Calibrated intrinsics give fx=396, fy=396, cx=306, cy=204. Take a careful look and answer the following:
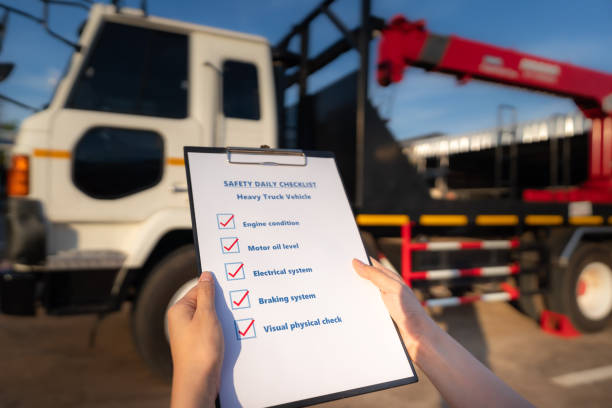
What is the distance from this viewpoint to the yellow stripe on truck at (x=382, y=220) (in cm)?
278

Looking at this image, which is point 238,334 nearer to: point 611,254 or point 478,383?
point 478,383

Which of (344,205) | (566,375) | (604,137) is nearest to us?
(344,205)

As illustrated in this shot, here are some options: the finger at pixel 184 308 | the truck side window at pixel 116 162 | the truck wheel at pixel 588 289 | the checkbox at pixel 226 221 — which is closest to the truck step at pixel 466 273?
the truck wheel at pixel 588 289

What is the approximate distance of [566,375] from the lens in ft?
9.75

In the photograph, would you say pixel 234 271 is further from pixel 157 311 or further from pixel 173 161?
pixel 173 161

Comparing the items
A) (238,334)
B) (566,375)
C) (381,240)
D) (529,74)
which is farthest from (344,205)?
(529,74)

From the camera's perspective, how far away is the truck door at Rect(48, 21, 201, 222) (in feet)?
7.94

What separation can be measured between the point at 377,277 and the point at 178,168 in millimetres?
1930

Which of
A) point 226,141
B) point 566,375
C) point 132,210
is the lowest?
point 566,375

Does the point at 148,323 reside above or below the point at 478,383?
below

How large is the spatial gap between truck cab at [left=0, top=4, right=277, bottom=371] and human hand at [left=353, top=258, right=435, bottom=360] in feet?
5.58

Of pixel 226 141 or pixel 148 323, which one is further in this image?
pixel 226 141

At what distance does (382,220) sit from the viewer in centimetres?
Answer: 286

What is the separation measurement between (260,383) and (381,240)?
2348 millimetres
